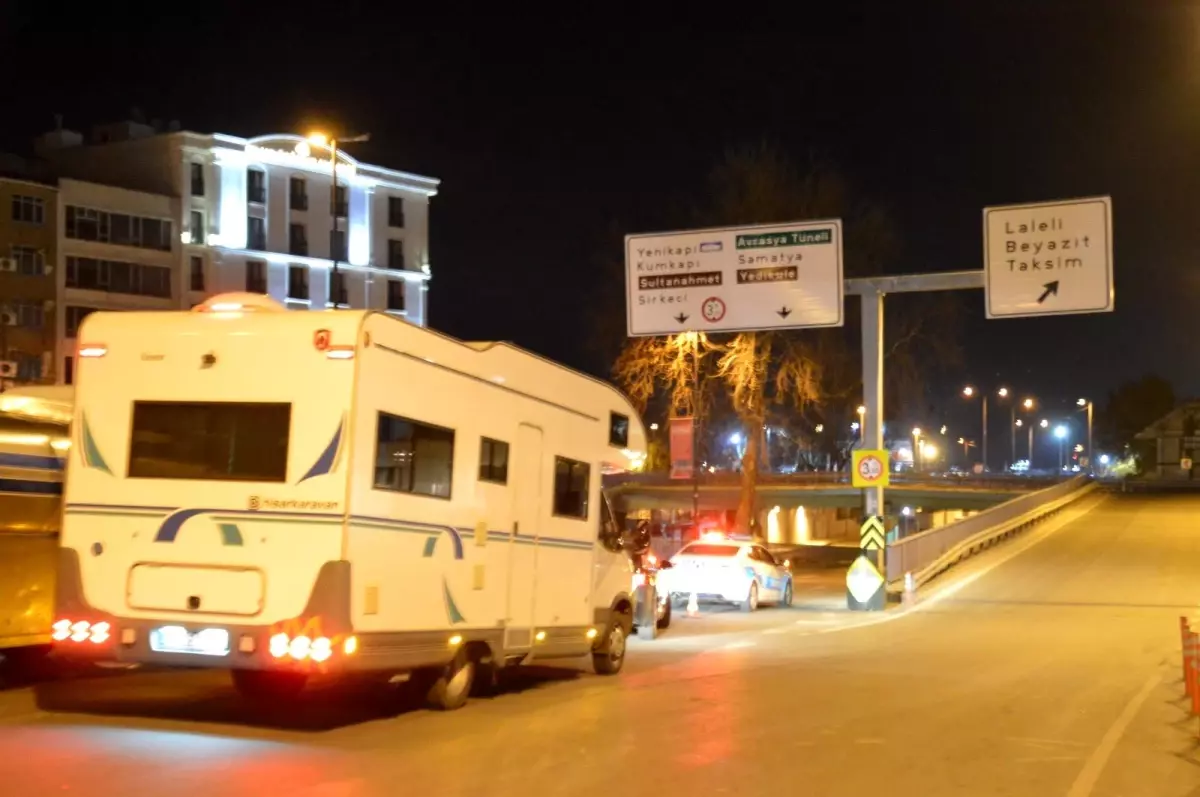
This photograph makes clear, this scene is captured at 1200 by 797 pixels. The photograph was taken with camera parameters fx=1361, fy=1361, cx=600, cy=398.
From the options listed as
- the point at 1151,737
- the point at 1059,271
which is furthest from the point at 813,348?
the point at 1151,737

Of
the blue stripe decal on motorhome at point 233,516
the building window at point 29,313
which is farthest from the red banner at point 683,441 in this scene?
the building window at point 29,313

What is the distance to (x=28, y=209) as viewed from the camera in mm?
63781

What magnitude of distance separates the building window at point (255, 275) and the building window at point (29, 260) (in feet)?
47.0

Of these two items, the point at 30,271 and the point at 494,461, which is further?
the point at 30,271

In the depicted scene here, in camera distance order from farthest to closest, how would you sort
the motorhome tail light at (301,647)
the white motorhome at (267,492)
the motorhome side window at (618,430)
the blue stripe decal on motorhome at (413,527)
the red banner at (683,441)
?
the red banner at (683,441)
the motorhome side window at (618,430)
the blue stripe decal on motorhome at (413,527)
the white motorhome at (267,492)
the motorhome tail light at (301,647)

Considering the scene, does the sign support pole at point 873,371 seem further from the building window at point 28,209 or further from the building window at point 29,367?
the building window at point 28,209

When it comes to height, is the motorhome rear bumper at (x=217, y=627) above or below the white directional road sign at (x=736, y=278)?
below

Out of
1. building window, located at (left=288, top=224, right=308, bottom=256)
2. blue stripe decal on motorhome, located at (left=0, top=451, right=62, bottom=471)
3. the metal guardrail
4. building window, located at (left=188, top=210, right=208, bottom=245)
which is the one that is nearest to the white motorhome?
blue stripe decal on motorhome, located at (left=0, top=451, right=62, bottom=471)

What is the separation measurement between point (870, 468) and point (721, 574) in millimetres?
3723

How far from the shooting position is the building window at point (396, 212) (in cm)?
8686

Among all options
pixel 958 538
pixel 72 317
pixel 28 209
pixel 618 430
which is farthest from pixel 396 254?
pixel 618 430

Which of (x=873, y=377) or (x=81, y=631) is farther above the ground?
(x=873, y=377)

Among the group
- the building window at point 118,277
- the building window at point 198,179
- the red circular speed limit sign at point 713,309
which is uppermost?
the building window at point 198,179

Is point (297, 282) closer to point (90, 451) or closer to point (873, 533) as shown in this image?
point (873, 533)
